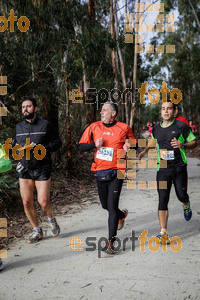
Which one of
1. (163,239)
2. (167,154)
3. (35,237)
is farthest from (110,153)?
(35,237)

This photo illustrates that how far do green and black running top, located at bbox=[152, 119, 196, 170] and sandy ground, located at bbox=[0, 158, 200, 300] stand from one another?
108 cm

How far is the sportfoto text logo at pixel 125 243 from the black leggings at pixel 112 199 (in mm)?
271

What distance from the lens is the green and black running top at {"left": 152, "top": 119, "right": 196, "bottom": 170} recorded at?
463 centimetres

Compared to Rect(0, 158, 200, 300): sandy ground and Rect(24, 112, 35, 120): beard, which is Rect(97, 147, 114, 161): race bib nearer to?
Rect(24, 112, 35, 120): beard

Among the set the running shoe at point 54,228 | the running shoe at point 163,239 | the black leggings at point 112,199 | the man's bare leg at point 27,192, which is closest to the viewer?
the black leggings at point 112,199

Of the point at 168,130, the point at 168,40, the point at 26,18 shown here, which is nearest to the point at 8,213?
the point at 168,130

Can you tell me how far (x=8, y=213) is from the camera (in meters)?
6.04

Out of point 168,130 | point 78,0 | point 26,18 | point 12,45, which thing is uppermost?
point 78,0

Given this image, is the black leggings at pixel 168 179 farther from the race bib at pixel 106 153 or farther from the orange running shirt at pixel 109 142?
the race bib at pixel 106 153

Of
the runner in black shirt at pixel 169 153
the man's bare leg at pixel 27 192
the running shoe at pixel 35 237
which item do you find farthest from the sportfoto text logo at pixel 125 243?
the man's bare leg at pixel 27 192

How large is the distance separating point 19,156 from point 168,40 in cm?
3155

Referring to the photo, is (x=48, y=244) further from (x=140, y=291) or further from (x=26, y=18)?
(x=26, y=18)

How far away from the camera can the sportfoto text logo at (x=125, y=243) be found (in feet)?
14.5

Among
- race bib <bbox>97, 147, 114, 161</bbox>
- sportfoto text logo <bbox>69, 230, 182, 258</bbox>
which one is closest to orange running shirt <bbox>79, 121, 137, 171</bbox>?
race bib <bbox>97, 147, 114, 161</bbox>
